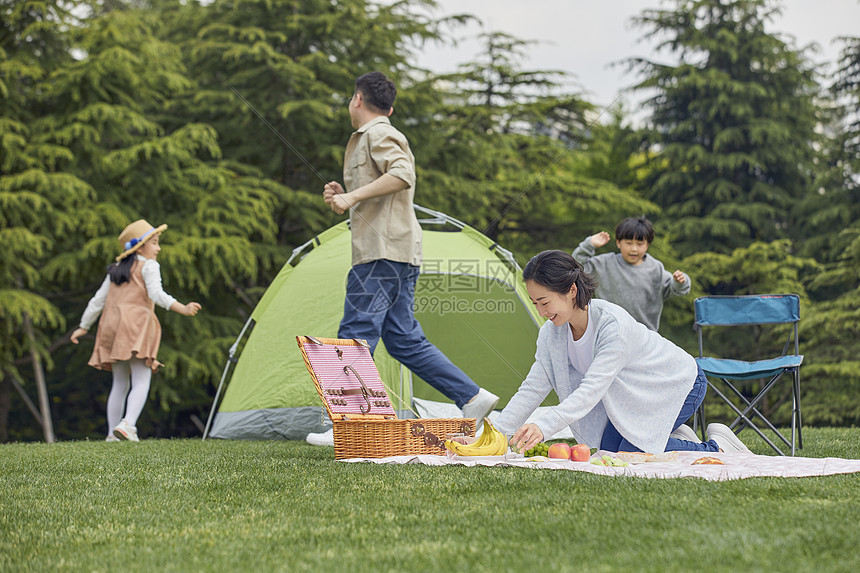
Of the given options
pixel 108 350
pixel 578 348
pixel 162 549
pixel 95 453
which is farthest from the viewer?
pixel 108 350

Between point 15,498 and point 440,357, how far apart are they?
1725 mm

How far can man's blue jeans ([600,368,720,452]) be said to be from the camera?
2.72 meters

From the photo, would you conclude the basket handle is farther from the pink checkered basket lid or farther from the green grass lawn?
the green grass lawn

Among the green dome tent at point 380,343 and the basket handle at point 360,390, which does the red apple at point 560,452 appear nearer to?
the basket handle at point 360,390

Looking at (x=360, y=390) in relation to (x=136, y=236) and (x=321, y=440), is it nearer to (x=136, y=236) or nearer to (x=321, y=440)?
(x=321, y=440)

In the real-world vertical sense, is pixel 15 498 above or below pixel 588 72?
below

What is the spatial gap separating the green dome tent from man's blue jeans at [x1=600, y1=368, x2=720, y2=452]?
182cm

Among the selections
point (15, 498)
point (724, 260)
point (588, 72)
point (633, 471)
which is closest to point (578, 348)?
point (633, 471)

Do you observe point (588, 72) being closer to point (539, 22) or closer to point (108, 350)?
point (539, 22)

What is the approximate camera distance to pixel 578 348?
8.43 feet

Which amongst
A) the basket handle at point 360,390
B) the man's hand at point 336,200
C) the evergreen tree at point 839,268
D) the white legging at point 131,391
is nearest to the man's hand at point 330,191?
the man's hand at point 336,200

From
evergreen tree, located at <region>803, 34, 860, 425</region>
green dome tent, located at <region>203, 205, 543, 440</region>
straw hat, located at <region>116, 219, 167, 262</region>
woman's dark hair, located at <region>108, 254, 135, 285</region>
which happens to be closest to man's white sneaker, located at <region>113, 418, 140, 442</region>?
green dome tent, located at <region>203, 205, 543, 440</region>

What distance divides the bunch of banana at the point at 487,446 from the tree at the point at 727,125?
907 centimetres

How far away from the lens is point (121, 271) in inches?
173
